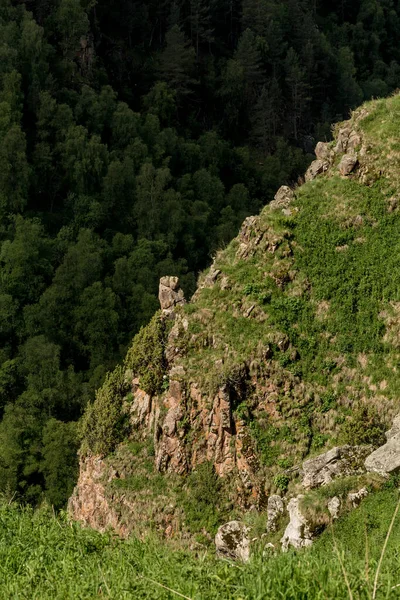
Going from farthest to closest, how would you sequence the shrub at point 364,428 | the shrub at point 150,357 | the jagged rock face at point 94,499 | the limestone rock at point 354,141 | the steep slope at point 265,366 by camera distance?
the limestone rock at point 354,141, the shrub at point 150,357, the jagged rock face at point 94,499, the steep slope at point 265,366, the shrub at point 364,428

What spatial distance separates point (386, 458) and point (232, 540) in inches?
175

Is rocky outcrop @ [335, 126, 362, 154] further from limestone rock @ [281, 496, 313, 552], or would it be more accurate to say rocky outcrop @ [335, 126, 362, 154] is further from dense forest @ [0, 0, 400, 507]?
dense forest @ [0, 0, 400, 507]

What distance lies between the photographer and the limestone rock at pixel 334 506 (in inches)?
649

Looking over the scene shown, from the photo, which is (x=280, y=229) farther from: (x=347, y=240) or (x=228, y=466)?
(x=228, y=466)

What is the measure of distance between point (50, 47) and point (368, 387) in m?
51.4

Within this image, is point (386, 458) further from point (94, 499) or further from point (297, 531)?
point (94, 499)

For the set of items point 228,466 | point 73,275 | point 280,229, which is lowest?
point 73,275

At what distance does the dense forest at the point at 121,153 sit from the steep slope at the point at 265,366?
14.2m

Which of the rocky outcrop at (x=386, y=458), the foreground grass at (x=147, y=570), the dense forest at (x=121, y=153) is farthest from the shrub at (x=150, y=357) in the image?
the dense forest at (x=121, y=153)

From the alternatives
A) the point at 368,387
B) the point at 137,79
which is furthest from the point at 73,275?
the point at 368,387

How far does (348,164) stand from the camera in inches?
1050

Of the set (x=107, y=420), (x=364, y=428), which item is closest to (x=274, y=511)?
(x=364, y=428)

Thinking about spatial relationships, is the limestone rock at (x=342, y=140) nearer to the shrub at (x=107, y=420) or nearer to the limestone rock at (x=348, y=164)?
the limestone rock at (x=348, y=164)

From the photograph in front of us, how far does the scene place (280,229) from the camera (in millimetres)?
25734
